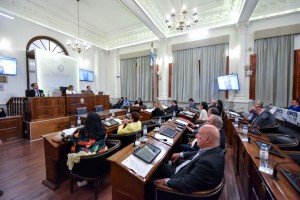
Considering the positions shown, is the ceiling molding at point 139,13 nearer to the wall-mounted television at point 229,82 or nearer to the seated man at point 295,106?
the wall-mounted television at point 229,82

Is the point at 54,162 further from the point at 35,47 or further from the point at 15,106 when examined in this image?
the point at 35,47

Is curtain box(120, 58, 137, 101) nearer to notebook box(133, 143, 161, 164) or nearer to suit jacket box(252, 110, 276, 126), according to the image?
suit jacket box(252, 110, 276, 126)

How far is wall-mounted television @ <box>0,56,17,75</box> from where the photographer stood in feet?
16.2

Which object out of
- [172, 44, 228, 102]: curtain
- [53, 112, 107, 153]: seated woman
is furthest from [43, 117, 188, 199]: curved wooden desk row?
[172, 44, 228, 102]: curtain

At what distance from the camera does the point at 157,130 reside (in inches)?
97.5

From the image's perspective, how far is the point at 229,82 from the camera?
5594 mm

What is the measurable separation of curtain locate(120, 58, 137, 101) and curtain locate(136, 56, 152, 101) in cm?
34

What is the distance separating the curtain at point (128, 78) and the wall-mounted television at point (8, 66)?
4869 mm

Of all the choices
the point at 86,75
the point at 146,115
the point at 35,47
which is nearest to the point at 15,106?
the point at 35,47

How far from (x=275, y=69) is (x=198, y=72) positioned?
2715 mm

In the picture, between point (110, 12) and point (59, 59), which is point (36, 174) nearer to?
point (59, 59)

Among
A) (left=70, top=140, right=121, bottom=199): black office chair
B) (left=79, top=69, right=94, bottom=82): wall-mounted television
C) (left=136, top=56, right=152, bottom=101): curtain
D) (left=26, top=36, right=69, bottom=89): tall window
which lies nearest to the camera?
(left=70, top=140, right=121, bottom=199): black office chair

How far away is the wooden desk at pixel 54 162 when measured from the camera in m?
2.00

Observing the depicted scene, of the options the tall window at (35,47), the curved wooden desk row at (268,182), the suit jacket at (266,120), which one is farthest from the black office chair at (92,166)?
the tall window at (35,47)
